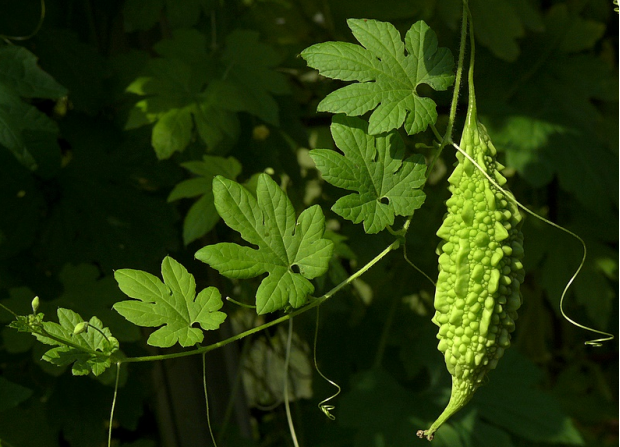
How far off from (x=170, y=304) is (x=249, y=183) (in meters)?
0.45

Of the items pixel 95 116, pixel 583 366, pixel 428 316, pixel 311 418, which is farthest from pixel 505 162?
pixel 583 366

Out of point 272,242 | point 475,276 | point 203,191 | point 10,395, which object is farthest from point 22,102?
point 475,276

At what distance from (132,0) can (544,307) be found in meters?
1.52

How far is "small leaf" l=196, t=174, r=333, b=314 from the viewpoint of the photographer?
664mm

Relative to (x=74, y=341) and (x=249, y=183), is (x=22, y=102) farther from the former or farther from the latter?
(x=74, y=341)

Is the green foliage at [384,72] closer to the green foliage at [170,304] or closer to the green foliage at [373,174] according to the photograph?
the green foliage at [373,174]

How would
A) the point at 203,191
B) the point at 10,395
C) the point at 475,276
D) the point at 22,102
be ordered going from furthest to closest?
the point at 203,191 < the point at 22,102 < the point at 10,395 < the point at 475,276

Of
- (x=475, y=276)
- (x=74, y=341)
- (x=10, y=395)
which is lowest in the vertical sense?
(x=10, y=395)

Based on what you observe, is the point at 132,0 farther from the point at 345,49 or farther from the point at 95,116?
the point at 345,49

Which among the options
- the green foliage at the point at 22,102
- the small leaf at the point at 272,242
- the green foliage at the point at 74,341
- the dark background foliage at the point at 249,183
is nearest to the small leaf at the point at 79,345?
the green foliage at the point at 74,341

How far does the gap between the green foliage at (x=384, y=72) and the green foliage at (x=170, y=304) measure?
217 millimetres

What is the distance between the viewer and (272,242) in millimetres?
688

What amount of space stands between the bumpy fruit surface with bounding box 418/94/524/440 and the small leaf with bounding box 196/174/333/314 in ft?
0.42

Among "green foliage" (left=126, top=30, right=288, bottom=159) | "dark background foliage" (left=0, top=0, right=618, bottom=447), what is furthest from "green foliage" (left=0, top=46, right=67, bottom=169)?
"green foliage" (left=126, top=30, right=288, bottom=159)
